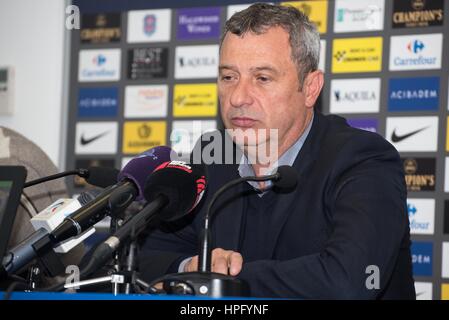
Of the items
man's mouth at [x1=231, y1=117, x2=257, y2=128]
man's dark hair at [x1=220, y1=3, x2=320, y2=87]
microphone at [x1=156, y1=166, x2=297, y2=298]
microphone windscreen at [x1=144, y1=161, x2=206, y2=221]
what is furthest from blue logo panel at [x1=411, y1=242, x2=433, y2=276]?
microphone at [x1=156, y1=166, x2=297, y2=298]

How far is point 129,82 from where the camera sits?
4.38m

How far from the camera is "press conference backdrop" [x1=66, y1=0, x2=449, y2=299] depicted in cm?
369

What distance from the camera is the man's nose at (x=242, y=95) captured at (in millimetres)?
2406

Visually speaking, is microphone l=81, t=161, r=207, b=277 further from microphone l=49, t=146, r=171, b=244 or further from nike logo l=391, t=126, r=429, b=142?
nike logo l=391, t=126, r=429, b=142

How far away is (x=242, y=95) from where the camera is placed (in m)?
2.41

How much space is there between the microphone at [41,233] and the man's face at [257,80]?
0.72 metres

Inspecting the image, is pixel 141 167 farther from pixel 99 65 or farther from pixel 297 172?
pixel 99 65

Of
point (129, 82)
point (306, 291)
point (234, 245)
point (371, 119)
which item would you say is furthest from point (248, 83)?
point (129, 82)

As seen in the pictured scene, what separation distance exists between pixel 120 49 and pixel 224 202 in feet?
7.06

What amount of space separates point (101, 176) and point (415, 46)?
90.5 inches

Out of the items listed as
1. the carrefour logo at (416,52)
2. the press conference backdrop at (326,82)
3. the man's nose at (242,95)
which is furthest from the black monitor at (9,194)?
the carrefour logo at (416,52)

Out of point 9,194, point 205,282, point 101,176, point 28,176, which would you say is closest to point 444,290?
point 28,176

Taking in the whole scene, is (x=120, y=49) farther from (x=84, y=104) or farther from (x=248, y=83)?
(x=248, y=83)

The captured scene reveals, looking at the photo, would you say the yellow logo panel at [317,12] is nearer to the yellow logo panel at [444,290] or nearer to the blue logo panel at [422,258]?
the blue logo panel at [422,258]
